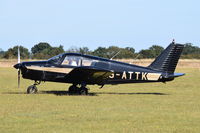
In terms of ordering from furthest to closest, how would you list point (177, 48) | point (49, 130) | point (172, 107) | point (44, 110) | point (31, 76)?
point (177, 48), point (31, 76), point (172, 107), point (44, 110), point (49, 130)

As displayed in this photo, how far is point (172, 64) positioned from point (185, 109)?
6741 mm

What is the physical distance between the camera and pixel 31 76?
1928 centimetres

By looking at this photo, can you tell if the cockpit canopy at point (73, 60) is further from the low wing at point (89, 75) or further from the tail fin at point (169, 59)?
the tail fin at point (169, 59)

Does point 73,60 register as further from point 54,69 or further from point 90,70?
point 90,70

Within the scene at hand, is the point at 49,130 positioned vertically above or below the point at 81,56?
below

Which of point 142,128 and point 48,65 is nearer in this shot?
point 142,128

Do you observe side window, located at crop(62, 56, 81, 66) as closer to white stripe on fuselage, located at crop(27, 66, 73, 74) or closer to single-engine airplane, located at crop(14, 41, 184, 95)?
single-engine airplane, located at crop(14, 41, 184, 95)

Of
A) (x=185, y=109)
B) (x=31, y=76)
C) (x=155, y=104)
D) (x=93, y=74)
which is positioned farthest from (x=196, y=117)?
(x=31, y=76)

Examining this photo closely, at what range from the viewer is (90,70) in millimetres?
18906

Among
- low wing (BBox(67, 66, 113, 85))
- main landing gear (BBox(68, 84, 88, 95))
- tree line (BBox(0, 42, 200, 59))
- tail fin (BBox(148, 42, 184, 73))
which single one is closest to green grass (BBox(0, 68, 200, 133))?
low wing (BBox(67, 66, 113, 85))

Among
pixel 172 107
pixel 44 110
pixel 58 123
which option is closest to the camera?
pixel 58 123

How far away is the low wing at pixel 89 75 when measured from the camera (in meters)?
18.8

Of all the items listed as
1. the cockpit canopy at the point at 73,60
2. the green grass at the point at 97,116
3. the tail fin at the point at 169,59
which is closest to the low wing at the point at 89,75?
the cockpit canopy at the point at 73,60

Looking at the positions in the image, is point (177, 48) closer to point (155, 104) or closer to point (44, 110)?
point (155, 104)
